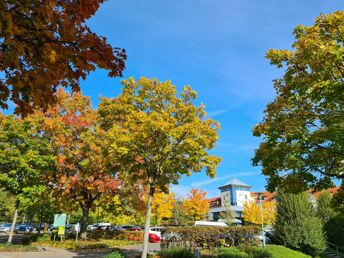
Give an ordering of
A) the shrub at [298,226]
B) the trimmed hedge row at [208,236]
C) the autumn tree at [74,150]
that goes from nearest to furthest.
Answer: the trimmed hedge row at [208,236] < the shrub at [298,226] < the autumn tree at [74,150]

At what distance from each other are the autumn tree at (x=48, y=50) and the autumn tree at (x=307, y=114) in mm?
7356

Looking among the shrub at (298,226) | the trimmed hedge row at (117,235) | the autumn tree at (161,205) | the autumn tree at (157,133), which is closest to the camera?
the autumn tree at (157,133)

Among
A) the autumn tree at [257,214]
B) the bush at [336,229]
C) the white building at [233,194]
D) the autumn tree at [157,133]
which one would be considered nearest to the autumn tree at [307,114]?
the autumn tree at [157,133]

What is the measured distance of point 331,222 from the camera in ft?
87.2

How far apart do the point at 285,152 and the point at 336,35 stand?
4197 millimetres

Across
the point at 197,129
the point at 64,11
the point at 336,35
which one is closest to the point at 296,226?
the point at 197,129

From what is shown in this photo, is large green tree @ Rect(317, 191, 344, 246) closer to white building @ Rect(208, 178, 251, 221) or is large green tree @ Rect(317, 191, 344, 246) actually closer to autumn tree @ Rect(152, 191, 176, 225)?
autumn tree @ Rect(152, 191, 176, 225)

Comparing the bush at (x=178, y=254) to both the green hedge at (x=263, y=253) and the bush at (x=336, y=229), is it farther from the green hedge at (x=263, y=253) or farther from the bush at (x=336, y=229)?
the bush at (x=336, y=229)

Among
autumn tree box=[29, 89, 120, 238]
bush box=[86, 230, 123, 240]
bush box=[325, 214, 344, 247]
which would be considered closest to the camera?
autumn tree box=[29, 89, 120, 238]

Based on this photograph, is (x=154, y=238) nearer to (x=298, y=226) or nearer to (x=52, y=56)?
(x=298, y=226)

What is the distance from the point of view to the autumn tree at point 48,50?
11.8 feet

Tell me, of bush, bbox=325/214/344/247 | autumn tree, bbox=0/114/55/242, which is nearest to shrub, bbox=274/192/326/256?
bush, bbox=325/214/344/247

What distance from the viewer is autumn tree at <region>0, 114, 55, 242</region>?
19.8 meters

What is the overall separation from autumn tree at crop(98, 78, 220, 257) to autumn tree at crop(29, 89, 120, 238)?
7338 mm
